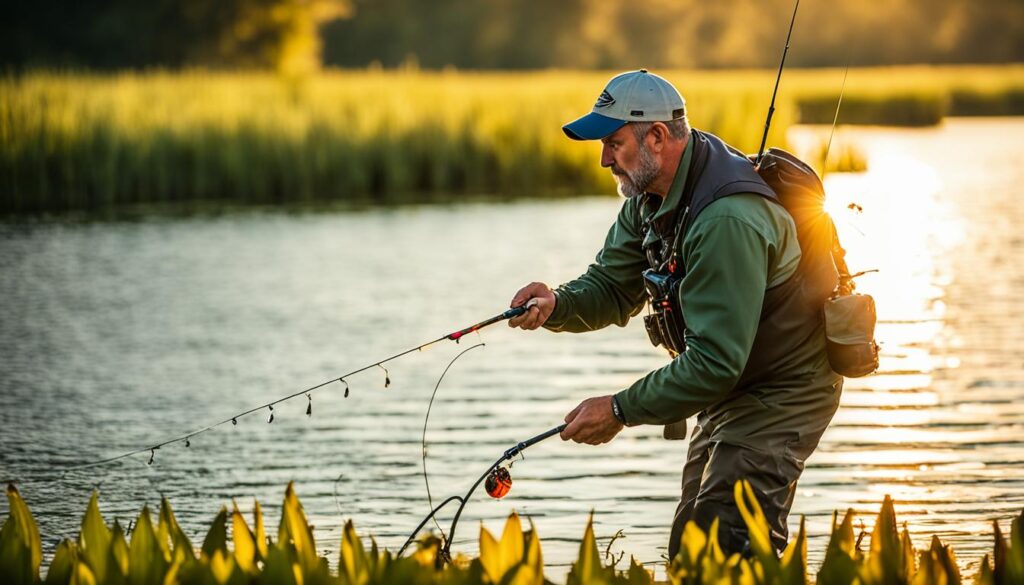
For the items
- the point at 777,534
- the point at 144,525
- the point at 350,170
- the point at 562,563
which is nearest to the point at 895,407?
the point at 562,563

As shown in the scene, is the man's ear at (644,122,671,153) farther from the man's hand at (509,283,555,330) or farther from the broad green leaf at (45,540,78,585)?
the broad green leaf at (45,540,78,585)

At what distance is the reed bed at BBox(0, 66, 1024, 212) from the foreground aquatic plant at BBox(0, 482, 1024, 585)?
16104 millimetres

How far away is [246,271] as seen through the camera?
14.6 metres

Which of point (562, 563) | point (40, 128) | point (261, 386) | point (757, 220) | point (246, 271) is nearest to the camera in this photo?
point (757, 220)

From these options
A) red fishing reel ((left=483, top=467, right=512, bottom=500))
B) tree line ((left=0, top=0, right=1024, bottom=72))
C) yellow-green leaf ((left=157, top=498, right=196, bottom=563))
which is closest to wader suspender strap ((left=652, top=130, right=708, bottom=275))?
red fishing reel ((left=483, top=467, right=512, bottom=500))

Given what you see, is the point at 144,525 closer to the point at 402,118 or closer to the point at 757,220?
the point at 757,220

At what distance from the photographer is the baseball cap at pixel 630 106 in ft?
13.7

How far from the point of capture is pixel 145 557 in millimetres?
3684

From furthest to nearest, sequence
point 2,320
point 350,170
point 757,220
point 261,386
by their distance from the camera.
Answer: point 350,170
point 2,320
point 261,386
point 757,220

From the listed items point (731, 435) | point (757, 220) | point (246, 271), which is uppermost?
point (246, 271)

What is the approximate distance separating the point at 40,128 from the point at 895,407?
13307mm

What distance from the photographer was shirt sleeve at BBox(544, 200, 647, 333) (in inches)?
187

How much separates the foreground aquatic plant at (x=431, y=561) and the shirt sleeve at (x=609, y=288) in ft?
3.87

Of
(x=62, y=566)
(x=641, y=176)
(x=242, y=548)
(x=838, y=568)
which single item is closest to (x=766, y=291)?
(x=641, y=176)
